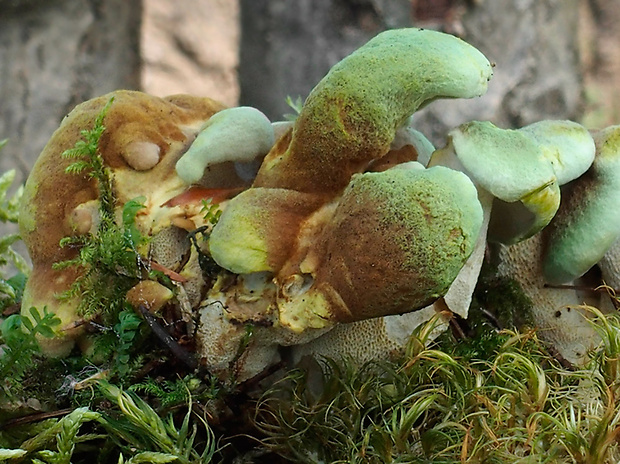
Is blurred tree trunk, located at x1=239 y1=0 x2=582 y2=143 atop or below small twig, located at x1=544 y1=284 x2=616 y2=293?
below

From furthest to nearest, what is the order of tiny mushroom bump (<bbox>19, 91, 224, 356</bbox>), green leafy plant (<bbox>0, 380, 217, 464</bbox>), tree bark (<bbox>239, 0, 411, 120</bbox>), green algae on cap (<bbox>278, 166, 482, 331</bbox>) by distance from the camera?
tree bark (<bbox>239, 0, 411, 120</bbox>) < tiny mushroom bump (<bbox>19, 91, 224, 356</bbox>) < green leafy plant (<bbox>0, 380, 217, 464</bbox>) < green algae on cap (<bbox>278, 166, 482, 331</bbox>)

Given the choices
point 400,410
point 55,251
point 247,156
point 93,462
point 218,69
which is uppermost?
point 247,156

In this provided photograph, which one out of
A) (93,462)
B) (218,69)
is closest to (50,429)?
(93,462)

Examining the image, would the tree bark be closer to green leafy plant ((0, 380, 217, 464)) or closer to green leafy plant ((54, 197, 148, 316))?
green leafy plant ((54, 197, 148, 316))

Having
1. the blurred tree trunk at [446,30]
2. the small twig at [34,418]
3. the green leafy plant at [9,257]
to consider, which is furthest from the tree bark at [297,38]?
the small twig at [34,418]

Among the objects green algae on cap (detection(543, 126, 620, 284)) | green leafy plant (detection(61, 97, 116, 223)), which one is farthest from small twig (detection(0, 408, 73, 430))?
green algae on cap (detection(543, 126, 620, 284))

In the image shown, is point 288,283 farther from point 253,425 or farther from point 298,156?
point 253,425

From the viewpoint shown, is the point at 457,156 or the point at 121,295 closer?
the point at 457,156
